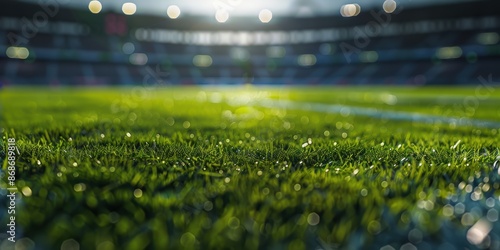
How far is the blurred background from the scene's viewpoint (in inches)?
1874

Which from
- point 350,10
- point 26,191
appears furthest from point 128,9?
point 26,191

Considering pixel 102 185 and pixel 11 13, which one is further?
pixel 11 13

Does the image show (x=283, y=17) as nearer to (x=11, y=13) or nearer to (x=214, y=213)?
(x=11, y=13)

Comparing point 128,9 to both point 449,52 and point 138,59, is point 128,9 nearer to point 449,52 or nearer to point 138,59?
point 138,59

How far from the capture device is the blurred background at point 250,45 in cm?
4759

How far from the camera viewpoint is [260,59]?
64.7 meters

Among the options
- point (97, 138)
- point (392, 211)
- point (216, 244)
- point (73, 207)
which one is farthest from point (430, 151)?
point (97, 138)

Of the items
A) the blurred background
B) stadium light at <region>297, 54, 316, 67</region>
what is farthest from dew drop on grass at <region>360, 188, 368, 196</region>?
stadium light at <region>297, 54, 316, 67</region>

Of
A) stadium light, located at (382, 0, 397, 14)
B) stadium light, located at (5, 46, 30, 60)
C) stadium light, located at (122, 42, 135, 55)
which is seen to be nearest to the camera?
stadium light, located at (5, 46, 30, 60)

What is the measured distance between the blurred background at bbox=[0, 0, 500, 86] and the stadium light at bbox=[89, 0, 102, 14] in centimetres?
13

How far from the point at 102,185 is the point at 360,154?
171 cm

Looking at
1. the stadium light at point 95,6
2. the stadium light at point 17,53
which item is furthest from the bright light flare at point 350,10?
the stadium light at point 17,53

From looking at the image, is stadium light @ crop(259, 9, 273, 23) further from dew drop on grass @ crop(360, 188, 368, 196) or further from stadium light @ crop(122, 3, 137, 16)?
dew drop on grass @ crop(360, 188, 368, 196)

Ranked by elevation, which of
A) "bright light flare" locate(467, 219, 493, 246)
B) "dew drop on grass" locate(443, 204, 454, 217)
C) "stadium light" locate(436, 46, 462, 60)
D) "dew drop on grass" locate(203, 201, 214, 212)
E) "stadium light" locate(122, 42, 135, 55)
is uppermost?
"stadium light" locate(122, 42, 135, 55)
